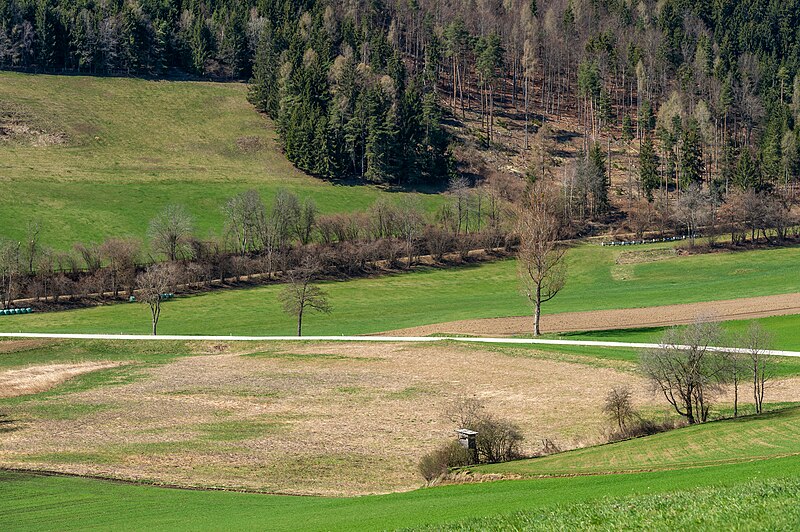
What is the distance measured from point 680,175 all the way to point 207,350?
113 meters

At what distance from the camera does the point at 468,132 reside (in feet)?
608

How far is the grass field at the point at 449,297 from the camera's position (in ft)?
326

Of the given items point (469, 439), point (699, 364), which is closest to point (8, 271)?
point (469, 439)

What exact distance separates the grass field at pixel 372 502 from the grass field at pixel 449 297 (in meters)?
53.2

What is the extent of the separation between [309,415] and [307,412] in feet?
2.96

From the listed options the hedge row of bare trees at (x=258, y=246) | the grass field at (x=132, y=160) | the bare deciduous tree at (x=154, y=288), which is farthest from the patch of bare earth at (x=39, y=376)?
the grass field at (x=132, y=160)

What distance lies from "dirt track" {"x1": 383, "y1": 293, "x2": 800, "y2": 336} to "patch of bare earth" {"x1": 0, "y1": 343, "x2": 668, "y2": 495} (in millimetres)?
9973

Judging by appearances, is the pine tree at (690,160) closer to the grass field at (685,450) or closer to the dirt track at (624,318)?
the dirt track at (624,318)

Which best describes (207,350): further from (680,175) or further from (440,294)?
(680,175)

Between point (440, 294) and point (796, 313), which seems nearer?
point (796, 313)

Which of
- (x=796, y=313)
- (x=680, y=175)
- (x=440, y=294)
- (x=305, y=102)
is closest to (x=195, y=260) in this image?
(x=440, y=294)

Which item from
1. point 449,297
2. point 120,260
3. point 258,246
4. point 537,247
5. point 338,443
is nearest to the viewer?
point 338,443

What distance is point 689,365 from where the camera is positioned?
50.2 metres

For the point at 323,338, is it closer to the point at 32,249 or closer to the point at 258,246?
the point at 258,246
